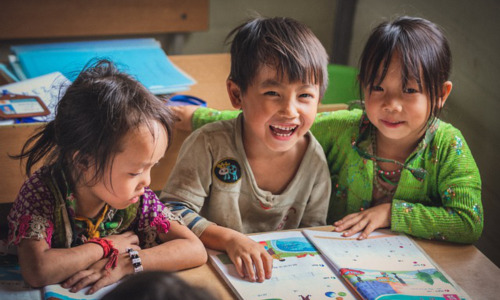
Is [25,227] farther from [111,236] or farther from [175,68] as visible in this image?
[175,68]

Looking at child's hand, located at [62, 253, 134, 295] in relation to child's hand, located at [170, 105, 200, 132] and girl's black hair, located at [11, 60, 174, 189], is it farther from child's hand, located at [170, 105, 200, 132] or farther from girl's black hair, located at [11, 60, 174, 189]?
child's hand, located at [170, 105, 200, 132]

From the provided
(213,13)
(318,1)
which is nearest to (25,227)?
(213,13)

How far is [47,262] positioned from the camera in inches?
44.2

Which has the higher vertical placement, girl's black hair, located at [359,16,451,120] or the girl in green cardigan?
girl's black hair, located at [359,16,451,120]

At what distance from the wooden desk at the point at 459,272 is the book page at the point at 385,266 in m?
0.03

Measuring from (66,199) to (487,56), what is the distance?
4.84 feet

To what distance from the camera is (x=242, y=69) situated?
146cm

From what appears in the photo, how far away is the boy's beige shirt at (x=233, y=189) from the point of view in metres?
1.47

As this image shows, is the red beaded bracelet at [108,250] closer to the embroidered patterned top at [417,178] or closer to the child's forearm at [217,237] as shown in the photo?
the child's forearm at [217,237]

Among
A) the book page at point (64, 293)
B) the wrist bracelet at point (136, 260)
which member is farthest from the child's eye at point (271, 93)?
the book page at point (64, 293)

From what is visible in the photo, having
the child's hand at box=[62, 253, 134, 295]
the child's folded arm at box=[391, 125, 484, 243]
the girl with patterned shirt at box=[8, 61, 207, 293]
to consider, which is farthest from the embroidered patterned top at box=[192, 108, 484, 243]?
the child's hand at box=[62, 253, 134, 295]

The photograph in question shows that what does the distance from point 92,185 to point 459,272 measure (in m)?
0.83

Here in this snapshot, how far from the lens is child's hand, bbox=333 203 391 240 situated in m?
1.45

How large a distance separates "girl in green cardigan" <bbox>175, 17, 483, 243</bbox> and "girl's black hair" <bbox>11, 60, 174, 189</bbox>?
597 millimetres
